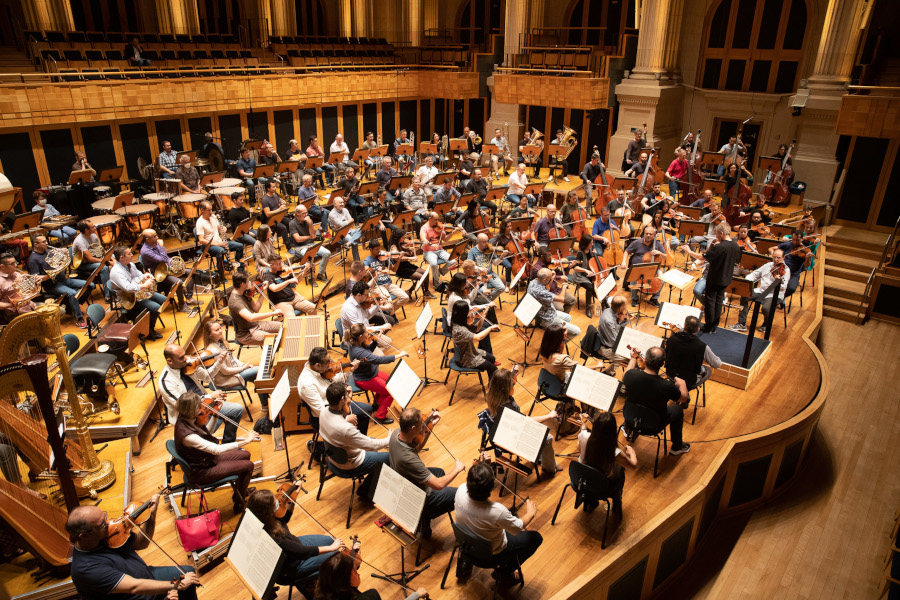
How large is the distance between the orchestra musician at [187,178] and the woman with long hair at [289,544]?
8883 millimetres

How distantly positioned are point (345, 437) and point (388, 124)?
16.2m

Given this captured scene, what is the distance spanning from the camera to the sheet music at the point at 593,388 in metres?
5.59

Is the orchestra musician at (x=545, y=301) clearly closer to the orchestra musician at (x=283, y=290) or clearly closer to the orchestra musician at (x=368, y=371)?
the orchestra musician at (x=368, y=371)

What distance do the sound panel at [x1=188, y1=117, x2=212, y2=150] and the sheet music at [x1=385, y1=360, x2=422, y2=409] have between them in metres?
11.6

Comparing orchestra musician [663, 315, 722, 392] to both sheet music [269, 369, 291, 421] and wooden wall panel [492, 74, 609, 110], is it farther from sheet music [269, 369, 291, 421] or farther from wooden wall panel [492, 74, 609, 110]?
wooden wall panel [492, 74, 609, 110]

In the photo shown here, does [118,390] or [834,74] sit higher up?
[834,74]

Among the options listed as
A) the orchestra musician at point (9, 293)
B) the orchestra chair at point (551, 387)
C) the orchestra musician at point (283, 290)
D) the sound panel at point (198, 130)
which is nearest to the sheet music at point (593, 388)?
the orchestra chair at point (551, 387)

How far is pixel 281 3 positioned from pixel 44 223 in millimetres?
12775

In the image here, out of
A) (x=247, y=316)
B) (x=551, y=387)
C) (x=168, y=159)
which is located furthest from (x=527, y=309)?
(x=168, y=159)

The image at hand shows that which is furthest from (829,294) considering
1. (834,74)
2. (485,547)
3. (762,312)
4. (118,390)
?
(118,390)

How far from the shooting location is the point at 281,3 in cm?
1928

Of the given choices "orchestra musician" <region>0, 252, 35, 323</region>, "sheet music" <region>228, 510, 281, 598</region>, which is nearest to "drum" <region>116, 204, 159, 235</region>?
"orchestra musician" <region>0, 252, 35, 323</region>

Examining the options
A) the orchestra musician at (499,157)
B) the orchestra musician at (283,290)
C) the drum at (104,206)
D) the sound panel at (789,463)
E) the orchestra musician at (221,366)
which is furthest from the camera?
the orchestra musician at (499,157)

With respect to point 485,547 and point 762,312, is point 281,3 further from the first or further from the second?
point 485,547
